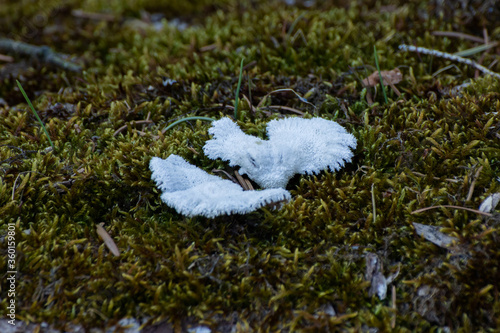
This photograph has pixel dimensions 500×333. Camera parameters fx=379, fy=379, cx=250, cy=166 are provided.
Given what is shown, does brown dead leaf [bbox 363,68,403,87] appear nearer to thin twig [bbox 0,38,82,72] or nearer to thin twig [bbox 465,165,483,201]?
thin twig [bbox 465,165,483,201]

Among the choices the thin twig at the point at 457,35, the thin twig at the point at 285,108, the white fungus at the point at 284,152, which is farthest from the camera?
the thin twig at the point at 457,35

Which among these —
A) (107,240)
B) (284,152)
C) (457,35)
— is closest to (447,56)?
(457,35)

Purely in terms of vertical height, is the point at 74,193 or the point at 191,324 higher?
the point at 74,193

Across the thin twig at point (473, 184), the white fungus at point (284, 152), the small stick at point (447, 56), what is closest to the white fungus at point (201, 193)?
the white fungus at point (284, 152)

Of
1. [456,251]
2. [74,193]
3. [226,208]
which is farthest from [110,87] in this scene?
[456,251]

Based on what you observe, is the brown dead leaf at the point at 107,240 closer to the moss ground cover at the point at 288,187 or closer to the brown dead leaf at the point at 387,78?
the moss ground cover at the point at 288,187

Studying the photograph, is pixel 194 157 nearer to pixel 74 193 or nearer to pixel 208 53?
pixel 74 193

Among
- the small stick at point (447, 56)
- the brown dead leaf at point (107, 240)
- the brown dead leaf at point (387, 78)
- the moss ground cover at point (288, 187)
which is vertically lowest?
the brown dead leaf at point (107, 240)
